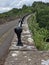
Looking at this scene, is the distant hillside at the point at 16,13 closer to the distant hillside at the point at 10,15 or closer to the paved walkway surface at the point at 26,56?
the distant hillside at the point at 10,15

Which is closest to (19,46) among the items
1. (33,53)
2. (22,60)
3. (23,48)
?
(23,48)

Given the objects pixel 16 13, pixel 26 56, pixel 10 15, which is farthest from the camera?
pixel 16 13

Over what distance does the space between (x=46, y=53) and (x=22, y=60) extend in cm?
105

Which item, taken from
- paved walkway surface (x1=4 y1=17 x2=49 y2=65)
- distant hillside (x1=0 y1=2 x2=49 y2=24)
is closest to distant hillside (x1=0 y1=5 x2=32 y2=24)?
distant hillside (x1=0 y1=2 x2=49 y2=24)

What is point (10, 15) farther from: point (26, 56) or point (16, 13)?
point (26, 56)

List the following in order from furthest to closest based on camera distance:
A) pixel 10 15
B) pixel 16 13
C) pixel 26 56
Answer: pixel 16 13
pixel 10 15
pixel 26 56

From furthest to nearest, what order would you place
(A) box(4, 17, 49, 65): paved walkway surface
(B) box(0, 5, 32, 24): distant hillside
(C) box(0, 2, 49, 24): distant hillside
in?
1. (C) box(0, 2, 49, 24): distant hillside
2. (B) box(0, 5, 32, 24): distant hillside
3. (A) box(4, 17, 49, 65): paved walkway surface

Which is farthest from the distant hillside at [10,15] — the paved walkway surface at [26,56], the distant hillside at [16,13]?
the paved walkway surface at [26,56]

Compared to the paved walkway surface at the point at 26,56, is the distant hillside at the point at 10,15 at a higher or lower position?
lower

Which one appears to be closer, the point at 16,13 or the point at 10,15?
the point at 10,15

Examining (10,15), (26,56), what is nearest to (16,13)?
(10,15)

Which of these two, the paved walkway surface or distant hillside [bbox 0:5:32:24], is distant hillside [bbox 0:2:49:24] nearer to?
distant hillside [bbox 0:5:32:24]

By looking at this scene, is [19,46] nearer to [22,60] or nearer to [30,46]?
[30,46]

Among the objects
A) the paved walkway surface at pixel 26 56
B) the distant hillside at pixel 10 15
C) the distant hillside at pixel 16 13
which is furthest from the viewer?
the distant hillside at pixel 16 13
